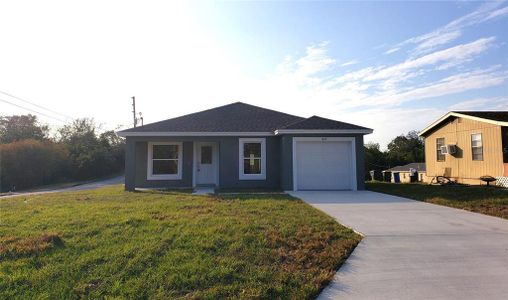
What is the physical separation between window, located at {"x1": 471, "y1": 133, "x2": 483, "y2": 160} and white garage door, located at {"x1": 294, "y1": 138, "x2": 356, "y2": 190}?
709 centimetres

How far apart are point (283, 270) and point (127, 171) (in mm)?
11991

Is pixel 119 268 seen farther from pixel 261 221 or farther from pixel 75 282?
pixel 261 221

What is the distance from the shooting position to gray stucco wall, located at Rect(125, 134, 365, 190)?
1468 cm

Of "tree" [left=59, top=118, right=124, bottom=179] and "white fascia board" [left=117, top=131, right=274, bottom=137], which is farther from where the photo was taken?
"tree" [left=59, top=118, right=124, bottom=179]

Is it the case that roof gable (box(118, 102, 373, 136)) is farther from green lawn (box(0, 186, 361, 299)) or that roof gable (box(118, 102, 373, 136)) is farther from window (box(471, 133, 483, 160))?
green lawn (box(0, 186, 361, 299))

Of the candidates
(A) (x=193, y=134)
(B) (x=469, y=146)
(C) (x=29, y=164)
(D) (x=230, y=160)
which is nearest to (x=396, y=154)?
(B) (x=469, y=146)

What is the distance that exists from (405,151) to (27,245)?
134ft

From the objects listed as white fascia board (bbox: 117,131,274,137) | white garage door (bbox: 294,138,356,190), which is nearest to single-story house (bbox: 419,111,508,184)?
white garage door (bbox: 294,138,356,190)

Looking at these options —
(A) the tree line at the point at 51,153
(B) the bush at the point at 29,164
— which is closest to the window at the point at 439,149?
(A) the tree line at the point at 51,153

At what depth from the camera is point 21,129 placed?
38281 mm

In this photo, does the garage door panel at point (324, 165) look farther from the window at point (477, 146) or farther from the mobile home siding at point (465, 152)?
the window at point (477, 146)

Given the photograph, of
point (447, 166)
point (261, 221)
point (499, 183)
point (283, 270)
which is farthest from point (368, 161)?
point (283, 270)

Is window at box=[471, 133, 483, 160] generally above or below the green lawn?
above

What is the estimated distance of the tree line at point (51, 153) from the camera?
25797 mm
